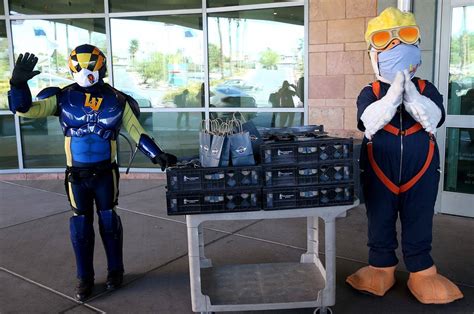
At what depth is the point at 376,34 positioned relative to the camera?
3.20m

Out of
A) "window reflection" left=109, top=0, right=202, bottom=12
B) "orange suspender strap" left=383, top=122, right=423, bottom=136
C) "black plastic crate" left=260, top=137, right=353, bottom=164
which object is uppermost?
"window reflection" left=109, top=0, right=202, bottom=12

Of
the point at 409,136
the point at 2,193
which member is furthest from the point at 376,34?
the point at 2,193

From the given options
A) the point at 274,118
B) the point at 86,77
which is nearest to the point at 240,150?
the point at 86,77

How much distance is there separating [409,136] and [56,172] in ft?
19.9

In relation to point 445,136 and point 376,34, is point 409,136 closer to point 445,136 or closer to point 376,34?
point 376,34

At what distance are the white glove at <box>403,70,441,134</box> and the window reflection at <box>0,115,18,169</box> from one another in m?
6.58

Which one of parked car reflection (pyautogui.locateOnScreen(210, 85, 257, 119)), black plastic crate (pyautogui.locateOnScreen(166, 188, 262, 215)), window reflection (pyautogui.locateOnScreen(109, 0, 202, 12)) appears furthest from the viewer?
window reflection (pyautogui.locateOnScreen(109, 0, 202, 12))

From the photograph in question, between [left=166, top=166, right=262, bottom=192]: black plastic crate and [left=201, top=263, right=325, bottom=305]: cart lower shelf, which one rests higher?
[left=166, top=166, right=262, bottom=192]: black plastic crate

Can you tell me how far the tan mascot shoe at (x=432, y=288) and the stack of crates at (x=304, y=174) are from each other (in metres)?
0.89

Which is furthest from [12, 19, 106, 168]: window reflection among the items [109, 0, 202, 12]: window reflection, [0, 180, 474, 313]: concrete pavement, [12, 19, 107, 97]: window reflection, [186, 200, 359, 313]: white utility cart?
[186, 200, 359, 313]: white utility cart

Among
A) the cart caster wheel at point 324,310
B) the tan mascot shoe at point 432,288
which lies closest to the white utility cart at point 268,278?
the cart caster wheel at point 324,310

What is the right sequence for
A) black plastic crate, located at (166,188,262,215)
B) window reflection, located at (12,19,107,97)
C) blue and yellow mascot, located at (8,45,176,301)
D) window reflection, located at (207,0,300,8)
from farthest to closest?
1. window reflection, located at (12,19,107,97)
2. window reflection, located at (207,0,300,8)
3. blue and yellow mascot, located at (8,45,176,301)
4. black plastic crate, located at (166,188,262,215)

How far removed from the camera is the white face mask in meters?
3.34

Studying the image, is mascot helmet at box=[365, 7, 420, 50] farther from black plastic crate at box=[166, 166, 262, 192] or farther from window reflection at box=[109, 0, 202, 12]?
window reflection at box=[109, 0, 202, 12]
